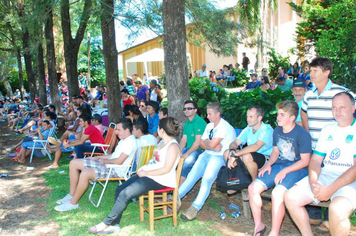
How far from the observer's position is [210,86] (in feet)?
35.6

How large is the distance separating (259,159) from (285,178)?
0.64 metres

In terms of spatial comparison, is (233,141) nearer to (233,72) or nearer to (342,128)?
(342,128)

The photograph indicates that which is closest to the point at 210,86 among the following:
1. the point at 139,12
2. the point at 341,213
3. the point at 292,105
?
the point at 139,12

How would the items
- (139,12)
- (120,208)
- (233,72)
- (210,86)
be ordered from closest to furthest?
(120,208) < (139,12) < (210,86) < (233,72)

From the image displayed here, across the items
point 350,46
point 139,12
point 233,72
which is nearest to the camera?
point 350,46

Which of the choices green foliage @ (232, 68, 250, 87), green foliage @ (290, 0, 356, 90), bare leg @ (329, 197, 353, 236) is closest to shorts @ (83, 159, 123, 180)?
bare leg @ (329, 197, 353, 236)

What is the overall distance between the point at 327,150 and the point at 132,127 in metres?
2.86

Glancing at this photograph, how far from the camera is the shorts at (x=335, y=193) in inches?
136

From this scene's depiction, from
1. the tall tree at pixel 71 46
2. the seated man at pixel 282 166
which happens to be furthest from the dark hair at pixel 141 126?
the tall tree at pixel 71 46

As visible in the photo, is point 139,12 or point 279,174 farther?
point 139,12

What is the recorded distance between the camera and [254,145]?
4613mm

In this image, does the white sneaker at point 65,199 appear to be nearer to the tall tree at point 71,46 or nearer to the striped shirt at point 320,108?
the striped shirt at point 320,108

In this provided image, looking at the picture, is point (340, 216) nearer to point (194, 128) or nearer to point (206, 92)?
point (194, 128)

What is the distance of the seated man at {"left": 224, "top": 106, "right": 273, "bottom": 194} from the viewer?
4578 mm
